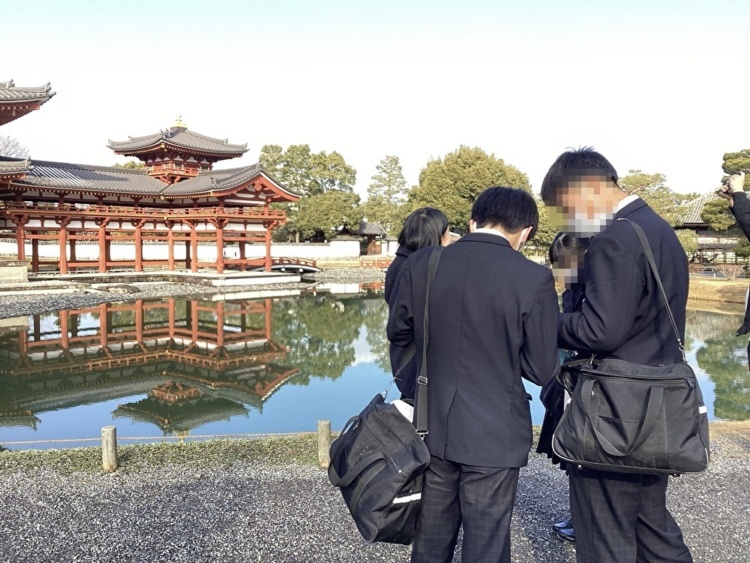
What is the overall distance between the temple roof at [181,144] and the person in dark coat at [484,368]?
24.4m

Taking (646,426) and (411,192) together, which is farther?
(411,192)

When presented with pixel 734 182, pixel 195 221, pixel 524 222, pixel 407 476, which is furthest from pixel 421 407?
pixel 195 221

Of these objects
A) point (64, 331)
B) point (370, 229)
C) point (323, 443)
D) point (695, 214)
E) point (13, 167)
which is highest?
point (13, 167)

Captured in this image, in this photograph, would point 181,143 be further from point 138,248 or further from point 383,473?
point 383,473

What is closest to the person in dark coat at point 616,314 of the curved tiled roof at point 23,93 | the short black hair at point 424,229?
the short black hair at point 424,229

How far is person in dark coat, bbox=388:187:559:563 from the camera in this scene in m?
1.59

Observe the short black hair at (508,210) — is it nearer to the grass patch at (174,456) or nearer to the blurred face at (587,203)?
the blurred face at (587,203)

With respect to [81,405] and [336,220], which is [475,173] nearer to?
[336,220]

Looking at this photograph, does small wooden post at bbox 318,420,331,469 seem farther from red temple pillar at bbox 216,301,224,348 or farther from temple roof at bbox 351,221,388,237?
temple roof at bbox 351,221,388,237

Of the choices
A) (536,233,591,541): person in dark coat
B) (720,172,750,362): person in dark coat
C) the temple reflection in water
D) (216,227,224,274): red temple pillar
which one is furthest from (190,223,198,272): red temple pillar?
(720,172,750,362): person in dark coat

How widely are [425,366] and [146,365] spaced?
8.12 m

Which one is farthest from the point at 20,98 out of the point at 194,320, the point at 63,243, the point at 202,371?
the point at 202,371

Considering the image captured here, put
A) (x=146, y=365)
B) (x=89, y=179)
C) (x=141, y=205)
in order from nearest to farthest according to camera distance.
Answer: (x=146, y=365), (x=89, y=179), (x=141, y=205)

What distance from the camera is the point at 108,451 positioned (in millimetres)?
3775
